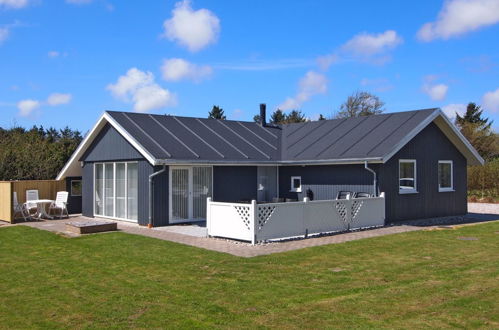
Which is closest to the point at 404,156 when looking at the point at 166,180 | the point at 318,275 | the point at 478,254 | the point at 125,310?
the point at 478,254

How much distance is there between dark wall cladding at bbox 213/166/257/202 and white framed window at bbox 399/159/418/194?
5.48m

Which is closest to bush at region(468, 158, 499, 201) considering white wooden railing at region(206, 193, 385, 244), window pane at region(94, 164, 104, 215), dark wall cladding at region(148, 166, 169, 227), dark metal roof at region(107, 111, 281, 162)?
dark metal roof at region(107, 111, 281, 162)

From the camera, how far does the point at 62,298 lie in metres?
7.51

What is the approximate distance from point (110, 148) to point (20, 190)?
457 centimetres

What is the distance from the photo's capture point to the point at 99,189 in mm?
19750

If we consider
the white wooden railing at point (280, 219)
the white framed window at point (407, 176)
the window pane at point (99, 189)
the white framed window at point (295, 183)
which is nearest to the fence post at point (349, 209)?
the white wooden railing at point (280, 219)

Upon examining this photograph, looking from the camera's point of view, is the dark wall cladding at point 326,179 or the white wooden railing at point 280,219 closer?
the white wooden railing at point 280,219

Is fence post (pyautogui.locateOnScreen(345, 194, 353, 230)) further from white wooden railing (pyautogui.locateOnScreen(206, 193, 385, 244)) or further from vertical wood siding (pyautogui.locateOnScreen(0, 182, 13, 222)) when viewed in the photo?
vertical wood siding (pyautogui.locateOnScreen(0, 182, 13, 222))

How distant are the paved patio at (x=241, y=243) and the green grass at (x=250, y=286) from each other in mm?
698

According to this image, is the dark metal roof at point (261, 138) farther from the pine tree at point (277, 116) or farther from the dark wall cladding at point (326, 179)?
the pine tree at point (277, 116)

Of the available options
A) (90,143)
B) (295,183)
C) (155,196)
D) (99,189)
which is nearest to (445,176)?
(295,183)

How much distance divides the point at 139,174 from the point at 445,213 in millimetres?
11937

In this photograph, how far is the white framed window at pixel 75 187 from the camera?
22203 mm

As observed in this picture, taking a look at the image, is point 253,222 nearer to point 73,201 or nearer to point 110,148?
point 110,148
